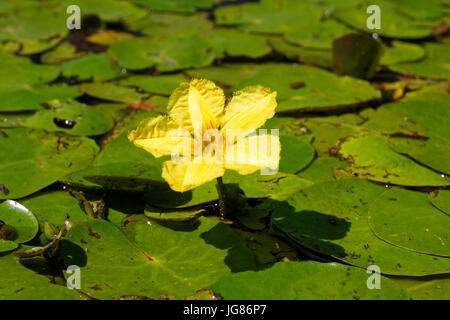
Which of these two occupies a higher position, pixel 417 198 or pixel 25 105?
pixel 25 105

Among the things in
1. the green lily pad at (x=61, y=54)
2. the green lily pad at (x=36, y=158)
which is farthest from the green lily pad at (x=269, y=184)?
the green lily pad at (x=61, y=54)

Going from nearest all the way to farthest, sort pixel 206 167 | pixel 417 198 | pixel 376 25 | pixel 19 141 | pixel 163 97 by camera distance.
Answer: pixel 206 167 → pixel 417 198 → pixel 19 141 → pixel 163 97 → pixel 376 25

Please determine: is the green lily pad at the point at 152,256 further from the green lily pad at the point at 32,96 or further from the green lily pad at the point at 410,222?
the green lily pad at the point at 32,96

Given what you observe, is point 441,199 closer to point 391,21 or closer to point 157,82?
point 157,82

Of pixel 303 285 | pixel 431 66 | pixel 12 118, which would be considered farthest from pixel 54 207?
pixel 431 66

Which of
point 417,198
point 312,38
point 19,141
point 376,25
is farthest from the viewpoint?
point 376,25

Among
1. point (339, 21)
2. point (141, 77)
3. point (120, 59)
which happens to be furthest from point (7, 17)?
point (339, 21)

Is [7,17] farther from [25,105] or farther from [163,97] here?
[163,97]
